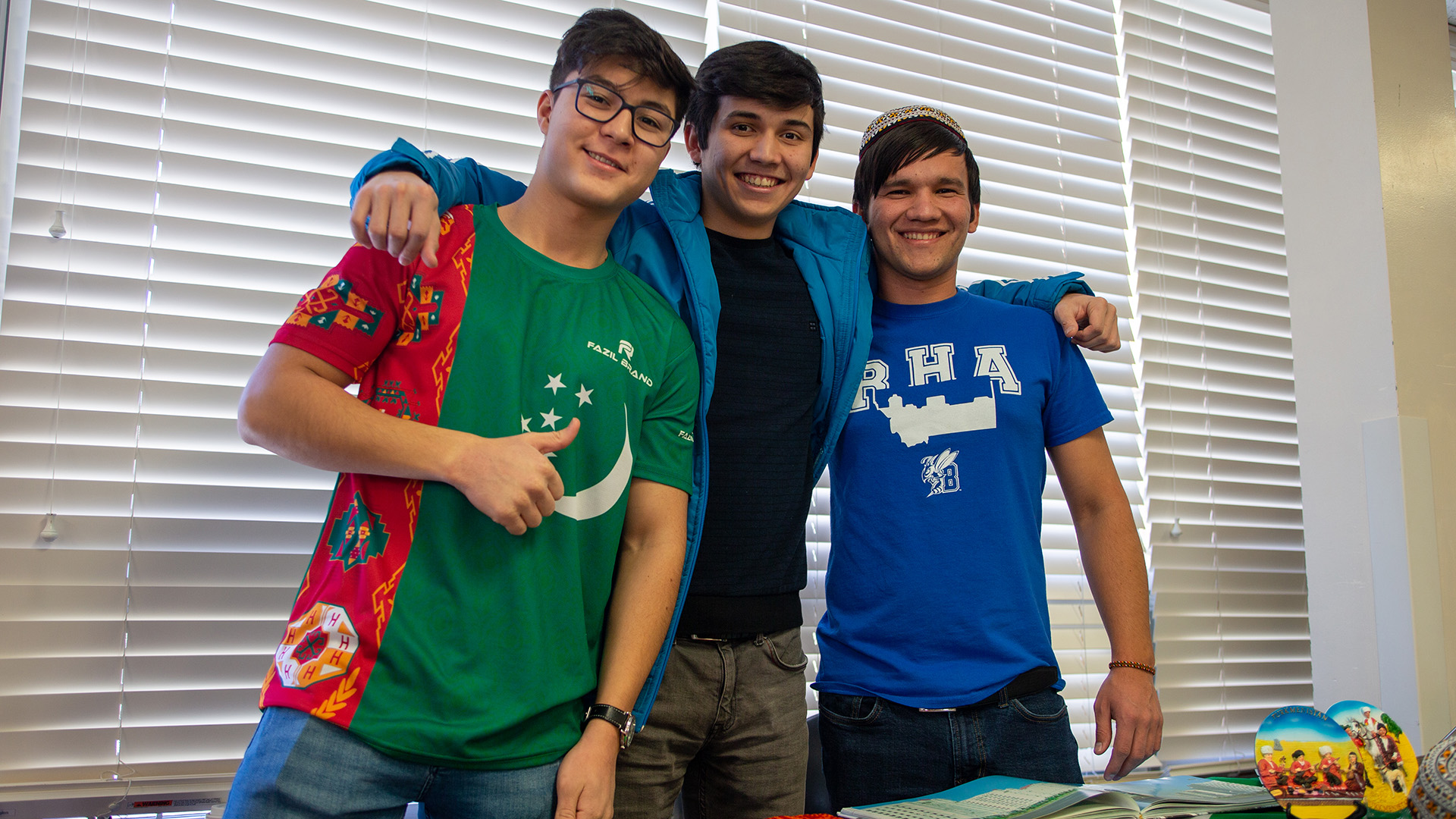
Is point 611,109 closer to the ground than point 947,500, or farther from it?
farther from it

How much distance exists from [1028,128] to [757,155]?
1.14 meters

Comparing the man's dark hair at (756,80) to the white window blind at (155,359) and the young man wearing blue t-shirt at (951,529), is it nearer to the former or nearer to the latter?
the young man wearing blue t-shirt at (951,529)

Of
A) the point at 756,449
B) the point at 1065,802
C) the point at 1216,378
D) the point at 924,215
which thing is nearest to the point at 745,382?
the point at 756,449

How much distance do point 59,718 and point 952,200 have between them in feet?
5.43

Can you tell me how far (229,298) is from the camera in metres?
1.48

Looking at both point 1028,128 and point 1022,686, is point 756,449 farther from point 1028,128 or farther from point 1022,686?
point 1028,128

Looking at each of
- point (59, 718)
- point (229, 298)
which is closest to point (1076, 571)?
point (229, 298)

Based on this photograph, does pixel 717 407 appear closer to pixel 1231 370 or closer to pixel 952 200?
pixel 952 200

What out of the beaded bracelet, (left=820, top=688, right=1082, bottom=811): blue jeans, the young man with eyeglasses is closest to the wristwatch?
the young man with eyeglasses

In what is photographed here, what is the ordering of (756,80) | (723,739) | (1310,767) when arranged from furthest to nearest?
(756,80), (723,739), (1310,767)

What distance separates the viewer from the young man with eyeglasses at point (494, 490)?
96 cm

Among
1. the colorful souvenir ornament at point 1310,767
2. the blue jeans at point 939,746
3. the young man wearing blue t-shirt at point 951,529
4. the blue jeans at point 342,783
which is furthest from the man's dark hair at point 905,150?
the blue jeans at point 342,783

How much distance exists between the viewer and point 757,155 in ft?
4.58

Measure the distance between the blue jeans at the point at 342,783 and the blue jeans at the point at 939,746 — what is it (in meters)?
0.54
